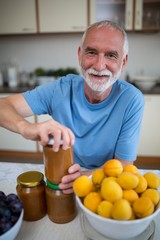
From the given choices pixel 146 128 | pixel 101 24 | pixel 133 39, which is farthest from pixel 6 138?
pixel 101 24

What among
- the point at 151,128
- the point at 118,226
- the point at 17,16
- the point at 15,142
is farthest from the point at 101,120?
the point at 17,16

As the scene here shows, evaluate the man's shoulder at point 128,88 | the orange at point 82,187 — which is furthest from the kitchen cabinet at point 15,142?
the orange at point 82,187

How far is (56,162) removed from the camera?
59cm

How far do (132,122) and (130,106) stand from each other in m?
0.07

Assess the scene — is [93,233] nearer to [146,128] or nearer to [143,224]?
[143,224]

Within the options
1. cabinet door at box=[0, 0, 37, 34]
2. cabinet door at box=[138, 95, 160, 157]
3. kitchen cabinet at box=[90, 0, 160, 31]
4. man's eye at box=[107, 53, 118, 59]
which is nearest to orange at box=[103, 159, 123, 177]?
man's eye at box=[107, 53, 118, 59]

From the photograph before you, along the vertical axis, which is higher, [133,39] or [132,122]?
[133,39]

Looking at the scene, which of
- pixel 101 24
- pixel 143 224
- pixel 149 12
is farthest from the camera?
pixel 149 12

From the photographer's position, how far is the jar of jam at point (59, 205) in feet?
2.01

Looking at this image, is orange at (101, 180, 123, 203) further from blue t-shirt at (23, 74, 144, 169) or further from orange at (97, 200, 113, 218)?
blue t-shirt at (23, 74, 144, 169)

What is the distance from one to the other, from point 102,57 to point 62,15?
5.48ft

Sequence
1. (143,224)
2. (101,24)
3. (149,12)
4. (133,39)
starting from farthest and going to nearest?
(133,39), (149,12), (101,24), (143,224)

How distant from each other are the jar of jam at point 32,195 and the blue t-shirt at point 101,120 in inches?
17.6

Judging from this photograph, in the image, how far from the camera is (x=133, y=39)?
8.70 ft
